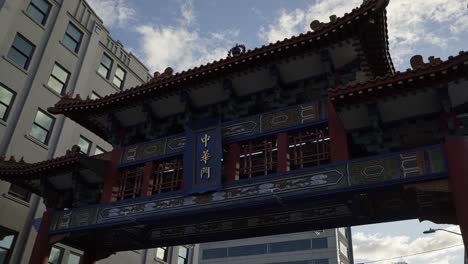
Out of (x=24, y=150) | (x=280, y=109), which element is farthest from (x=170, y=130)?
(x=24, y=150)

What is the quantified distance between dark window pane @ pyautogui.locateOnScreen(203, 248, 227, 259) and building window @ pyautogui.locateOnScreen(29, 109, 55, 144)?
2255 inches

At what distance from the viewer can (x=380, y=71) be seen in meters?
13.8

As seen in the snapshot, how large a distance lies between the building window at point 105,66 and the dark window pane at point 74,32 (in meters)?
2.16

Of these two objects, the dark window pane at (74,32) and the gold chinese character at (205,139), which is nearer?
the gold chinese character at (205,139)

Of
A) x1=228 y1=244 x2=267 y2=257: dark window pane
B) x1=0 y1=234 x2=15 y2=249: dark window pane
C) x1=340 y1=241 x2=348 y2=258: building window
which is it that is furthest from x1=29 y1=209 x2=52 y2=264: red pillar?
x1=340 y1=241 x2=348 y2=258: building window

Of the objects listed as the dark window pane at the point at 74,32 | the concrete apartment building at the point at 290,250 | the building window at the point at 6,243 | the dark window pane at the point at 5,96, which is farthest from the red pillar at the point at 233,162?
the concrete apartment building at the point at 290,250

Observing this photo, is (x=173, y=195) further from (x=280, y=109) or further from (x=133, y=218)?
(x=280, y=109)

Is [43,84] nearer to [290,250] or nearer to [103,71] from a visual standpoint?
[103,71]

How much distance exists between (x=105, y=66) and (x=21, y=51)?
255 inches

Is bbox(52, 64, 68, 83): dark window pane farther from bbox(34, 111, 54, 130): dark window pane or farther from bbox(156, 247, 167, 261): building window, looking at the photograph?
bbox(156, 247, 167, 261): building window

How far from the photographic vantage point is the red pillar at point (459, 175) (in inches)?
376

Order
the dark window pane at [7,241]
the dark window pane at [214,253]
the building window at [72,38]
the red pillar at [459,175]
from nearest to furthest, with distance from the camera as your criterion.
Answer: the red pillar at [459,175] → the dark window pane at [7,241] → the building window at [72,38] → the dark window pane at [214,253]

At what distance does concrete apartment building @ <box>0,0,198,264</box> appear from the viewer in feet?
66.5

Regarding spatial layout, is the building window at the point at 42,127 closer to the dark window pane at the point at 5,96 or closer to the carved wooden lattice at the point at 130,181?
the dark window pane at the point at 5,96
